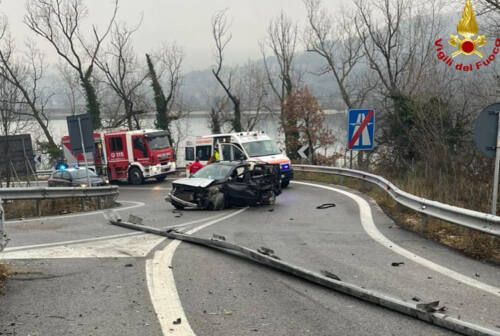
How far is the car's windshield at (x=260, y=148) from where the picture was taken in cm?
2062

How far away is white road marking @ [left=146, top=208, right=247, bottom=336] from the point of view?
12.8 ft

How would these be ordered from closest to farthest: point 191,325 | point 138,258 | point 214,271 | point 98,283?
point 191,325 < point 98,283 < point 214,271 < point 138,258

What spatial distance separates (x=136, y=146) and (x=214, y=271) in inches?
902

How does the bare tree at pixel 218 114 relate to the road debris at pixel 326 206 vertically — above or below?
above

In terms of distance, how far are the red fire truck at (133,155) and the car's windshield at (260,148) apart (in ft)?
28.2

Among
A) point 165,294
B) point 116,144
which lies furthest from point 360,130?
point 116,144

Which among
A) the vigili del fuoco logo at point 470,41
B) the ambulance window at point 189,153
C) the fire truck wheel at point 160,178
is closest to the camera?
the vigili del fuoco logo at point 470,41

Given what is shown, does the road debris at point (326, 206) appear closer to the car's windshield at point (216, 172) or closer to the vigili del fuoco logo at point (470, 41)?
the car's windshield at point (216, 172)

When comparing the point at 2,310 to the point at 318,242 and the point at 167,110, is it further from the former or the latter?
the point at 167,110

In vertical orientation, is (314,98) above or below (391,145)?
above

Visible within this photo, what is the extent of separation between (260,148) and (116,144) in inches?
439

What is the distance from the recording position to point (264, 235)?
870cm

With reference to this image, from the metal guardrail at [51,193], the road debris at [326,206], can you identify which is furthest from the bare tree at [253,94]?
the road debris at [326,206]

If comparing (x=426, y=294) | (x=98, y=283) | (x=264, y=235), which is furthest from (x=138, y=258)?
(x=426, y=294)
